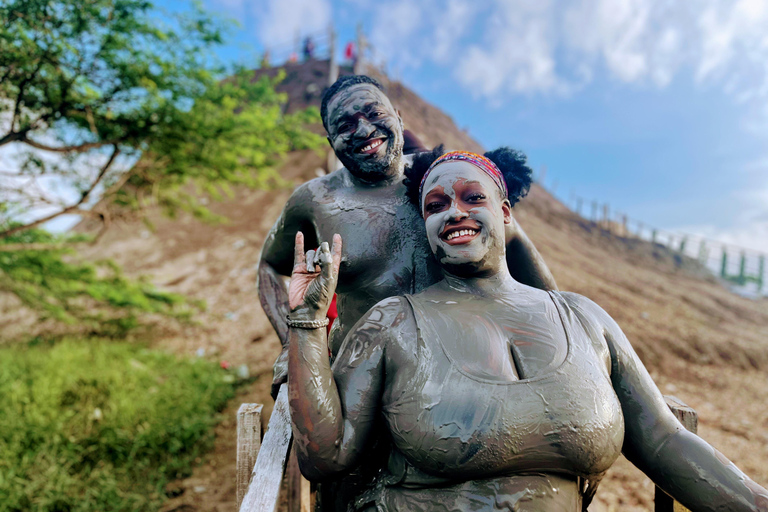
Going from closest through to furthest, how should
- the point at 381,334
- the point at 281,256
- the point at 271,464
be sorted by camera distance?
1. the point at 381,334
2. the point at 271,464
3. the point at 281,256

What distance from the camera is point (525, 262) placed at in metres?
2.08

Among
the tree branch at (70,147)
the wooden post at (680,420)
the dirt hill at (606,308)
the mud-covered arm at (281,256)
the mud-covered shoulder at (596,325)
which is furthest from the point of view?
the dirt hill at (606,308)

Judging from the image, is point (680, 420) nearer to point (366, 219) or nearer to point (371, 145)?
point (366, 219)

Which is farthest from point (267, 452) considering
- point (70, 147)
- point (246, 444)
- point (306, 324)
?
point (70, 147)

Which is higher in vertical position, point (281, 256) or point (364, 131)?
point (364, 131)

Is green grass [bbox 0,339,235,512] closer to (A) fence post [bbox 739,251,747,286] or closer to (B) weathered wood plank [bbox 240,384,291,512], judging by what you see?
(B) weathered wood plank [bbox 240,384,291,512]

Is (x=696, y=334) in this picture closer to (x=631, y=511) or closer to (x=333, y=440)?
(x=631, y=511)

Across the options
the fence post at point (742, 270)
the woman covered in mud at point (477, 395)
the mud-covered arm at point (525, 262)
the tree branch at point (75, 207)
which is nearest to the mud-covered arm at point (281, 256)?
the woman covered in mud at point (477, 395)

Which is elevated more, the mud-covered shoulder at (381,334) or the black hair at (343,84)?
the black hair at (343,84)

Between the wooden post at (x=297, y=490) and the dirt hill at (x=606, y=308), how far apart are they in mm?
1376

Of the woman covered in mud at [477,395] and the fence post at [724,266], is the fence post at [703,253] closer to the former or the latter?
the fence post at [724,266]

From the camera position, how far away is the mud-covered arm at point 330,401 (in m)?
1.38

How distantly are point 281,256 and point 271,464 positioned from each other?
0.92m

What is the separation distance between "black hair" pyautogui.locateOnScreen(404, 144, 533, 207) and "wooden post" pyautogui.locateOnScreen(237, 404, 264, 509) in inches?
43.0
